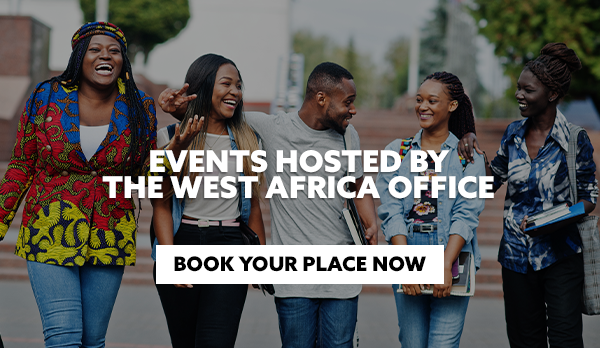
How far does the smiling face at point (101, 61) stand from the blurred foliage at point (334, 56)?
58.8 m

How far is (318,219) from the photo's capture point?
337cm

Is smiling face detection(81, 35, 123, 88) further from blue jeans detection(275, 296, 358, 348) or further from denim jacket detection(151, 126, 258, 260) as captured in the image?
blue jeans detection(275, 296, 358, 348)

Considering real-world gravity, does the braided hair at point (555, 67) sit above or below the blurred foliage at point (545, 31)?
below

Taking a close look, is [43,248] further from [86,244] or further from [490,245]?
[490,245]

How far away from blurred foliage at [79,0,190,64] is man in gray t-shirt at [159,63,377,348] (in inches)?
780

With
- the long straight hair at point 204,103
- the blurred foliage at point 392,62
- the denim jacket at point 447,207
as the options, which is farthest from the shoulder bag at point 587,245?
the blurred foliage at point 392,62

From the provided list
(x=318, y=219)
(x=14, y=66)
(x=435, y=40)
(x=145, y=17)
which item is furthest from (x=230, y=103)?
(x=435, y=40)

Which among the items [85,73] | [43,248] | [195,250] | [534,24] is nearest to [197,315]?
[195,250]

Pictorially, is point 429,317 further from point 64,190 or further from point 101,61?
point 101,61

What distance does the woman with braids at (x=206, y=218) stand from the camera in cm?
325

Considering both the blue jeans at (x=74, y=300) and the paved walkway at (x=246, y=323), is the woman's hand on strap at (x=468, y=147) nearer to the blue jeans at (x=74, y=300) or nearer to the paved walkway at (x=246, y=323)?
the blue jeans at (x=74, y=300)

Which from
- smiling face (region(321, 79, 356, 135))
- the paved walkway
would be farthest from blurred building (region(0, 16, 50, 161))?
smiling face (region(321, 79, 356, 135))

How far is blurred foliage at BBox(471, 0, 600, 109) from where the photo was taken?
1218 cm

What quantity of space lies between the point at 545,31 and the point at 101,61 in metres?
11.0
